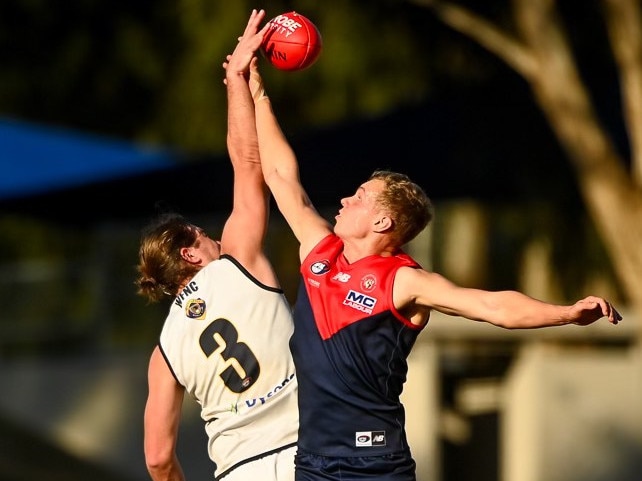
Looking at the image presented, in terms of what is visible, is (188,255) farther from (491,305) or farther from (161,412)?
(491,305)

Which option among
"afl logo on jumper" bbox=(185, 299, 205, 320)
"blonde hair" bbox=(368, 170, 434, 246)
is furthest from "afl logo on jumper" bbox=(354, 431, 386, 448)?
"afl logo on jumper" bbox=(185, 299, 205, 320)

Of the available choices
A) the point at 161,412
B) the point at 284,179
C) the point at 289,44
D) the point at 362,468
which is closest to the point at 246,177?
the point at 284,179

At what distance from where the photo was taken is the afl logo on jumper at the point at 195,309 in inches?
222

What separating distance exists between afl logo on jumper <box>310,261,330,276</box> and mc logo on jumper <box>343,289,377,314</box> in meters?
0.17

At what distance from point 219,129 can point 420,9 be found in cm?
426

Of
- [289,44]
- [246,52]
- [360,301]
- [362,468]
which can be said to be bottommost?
[362,468]

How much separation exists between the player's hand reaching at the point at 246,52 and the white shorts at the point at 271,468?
1.43 m

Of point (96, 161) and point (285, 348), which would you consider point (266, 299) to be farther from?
point (96, 161)

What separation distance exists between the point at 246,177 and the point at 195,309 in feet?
1.84

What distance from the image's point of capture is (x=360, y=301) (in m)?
5.22

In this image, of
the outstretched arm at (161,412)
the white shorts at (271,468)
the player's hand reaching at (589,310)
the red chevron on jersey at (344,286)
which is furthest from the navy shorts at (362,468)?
the player's hand reaching at (589,310)

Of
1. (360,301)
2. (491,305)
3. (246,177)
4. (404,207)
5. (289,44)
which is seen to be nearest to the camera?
(491,305)

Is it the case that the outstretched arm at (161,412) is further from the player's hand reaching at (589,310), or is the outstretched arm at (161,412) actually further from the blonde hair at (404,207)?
the player's hand reaching at (589,310)

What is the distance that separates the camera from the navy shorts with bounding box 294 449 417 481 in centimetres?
523
